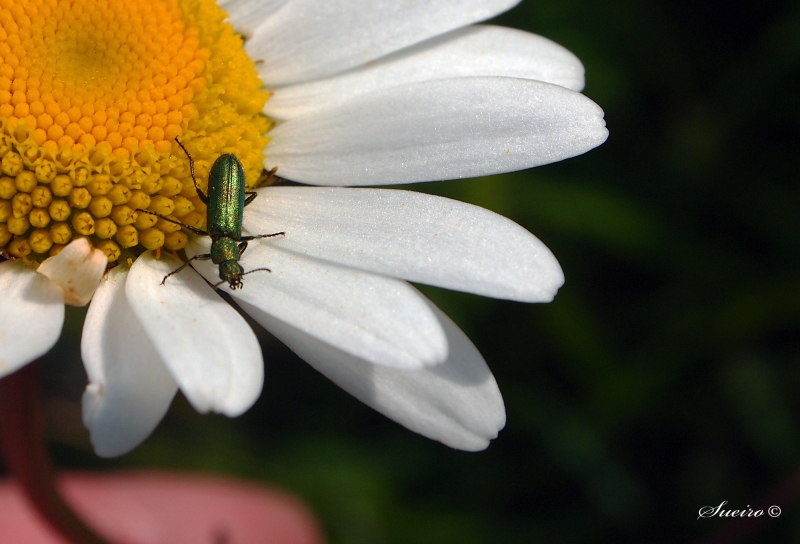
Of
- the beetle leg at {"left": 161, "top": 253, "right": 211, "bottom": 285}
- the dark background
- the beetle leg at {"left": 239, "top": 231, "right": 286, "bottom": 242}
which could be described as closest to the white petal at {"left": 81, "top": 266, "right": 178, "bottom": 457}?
the beetle leg at {"left": 161, "top": 253, "right": 211, "bottom": 285}

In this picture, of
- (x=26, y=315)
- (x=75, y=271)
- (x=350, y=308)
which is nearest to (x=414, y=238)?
(x=350, y=308)

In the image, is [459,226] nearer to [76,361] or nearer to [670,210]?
[670,210]

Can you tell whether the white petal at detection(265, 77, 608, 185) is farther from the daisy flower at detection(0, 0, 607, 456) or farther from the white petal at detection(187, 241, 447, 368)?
the white petal at detection(187, 241, 447, 368)

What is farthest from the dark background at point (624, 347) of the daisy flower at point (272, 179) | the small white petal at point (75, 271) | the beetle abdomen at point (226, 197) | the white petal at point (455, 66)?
the small white petal at point (75, 271)

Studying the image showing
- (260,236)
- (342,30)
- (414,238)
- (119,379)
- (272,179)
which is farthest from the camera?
(342,30)

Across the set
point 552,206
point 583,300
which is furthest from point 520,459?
point 552,206

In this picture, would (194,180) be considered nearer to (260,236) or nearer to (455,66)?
(260,236)

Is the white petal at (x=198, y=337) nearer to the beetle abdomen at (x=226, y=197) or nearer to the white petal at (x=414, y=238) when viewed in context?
the beetle abdomen at (x=226, y=197)
